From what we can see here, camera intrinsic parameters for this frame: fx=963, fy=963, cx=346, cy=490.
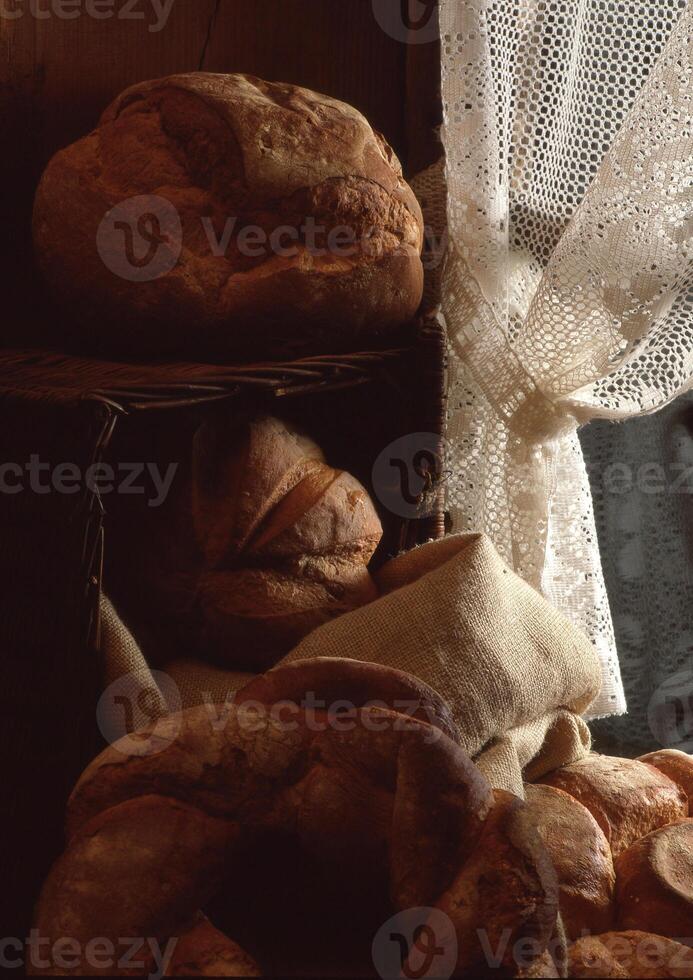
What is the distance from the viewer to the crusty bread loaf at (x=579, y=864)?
95 cm

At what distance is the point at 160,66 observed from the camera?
148 centimetres

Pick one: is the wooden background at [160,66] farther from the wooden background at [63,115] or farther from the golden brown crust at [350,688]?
the golden brown crust at [350,688]

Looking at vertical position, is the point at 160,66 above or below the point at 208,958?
above

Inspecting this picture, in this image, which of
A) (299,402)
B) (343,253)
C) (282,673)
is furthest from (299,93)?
(282,673)

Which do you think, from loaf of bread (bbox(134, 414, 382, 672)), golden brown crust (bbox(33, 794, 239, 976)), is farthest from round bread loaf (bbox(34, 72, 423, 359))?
golden brown crust (bbox(33, 794, 239, 976))

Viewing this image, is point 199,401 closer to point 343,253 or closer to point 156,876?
point 343,253

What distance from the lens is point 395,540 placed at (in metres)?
1.47

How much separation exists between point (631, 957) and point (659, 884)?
0.12 m

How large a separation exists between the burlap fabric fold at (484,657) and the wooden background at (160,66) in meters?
0.60

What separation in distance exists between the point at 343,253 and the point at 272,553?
39 cm

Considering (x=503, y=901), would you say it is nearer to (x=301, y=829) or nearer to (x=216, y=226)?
(x=301, y=829)

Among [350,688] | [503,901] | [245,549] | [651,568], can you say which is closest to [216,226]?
[245,549]

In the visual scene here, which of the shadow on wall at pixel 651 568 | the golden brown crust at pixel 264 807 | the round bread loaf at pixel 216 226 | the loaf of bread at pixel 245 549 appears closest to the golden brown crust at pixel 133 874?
the golden brown crust at pixel 264 807

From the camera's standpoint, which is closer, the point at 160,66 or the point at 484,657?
the point at 484,657
